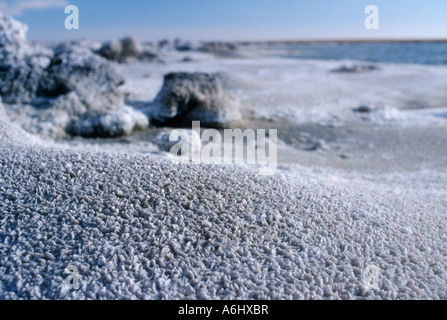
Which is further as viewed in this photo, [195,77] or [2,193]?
[195,77]

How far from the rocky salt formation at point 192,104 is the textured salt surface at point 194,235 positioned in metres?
3.59

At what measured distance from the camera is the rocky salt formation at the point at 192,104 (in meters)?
6.35

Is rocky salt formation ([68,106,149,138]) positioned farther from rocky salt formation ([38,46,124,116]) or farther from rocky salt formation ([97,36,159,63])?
rocky salt formation ([97,36,159,63])

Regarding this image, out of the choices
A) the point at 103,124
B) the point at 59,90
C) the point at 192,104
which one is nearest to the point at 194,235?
the point at 103,124

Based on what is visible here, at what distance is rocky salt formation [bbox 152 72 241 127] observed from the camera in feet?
20.8

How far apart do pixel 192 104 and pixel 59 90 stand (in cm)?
273

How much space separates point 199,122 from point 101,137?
5.64ft

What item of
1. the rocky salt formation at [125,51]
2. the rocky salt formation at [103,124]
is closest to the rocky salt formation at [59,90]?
the rocky salt formation at [103,124]

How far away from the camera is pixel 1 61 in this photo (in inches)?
285

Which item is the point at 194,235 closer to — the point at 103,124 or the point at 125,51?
the point at 103,124

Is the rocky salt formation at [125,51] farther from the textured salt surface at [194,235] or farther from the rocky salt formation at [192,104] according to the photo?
the textured salt surface at [194,235]
